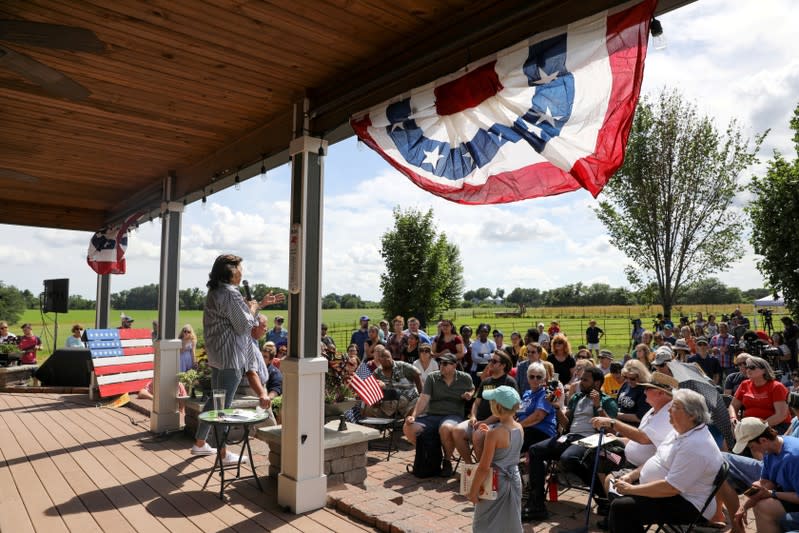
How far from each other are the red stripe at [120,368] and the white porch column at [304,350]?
5.14 m

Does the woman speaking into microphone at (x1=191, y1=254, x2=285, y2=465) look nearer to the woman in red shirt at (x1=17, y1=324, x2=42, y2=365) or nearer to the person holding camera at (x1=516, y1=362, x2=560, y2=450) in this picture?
the person holding camera at (x1=516, y1=362, x2=560, y2=450)

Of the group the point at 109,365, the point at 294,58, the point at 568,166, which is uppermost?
the point at 294,58

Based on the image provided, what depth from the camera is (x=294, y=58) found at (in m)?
3.33

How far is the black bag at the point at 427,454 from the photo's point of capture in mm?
4652

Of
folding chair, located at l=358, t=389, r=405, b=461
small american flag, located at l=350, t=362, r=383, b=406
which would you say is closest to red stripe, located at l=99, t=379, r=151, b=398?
folding chair, located at l=358, t=389, r=405, b=461

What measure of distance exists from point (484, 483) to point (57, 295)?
11027 mm

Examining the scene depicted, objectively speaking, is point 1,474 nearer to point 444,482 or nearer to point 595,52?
point 444,482

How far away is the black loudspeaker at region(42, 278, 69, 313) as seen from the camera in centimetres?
1076

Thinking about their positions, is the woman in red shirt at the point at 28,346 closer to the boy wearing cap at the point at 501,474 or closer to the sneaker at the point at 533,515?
the sneaker at the point at 533,515

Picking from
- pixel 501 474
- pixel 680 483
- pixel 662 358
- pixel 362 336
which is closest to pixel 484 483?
pixel 501 474

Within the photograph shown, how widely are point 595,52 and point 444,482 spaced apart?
364 centimetres

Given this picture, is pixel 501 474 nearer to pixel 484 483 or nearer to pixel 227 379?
pixel 484 483

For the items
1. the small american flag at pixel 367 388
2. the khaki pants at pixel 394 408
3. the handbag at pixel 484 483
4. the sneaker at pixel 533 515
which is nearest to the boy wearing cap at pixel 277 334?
the khaki pants at pixel 394 408

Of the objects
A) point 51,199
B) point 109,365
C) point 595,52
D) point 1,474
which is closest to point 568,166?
point 595,52
